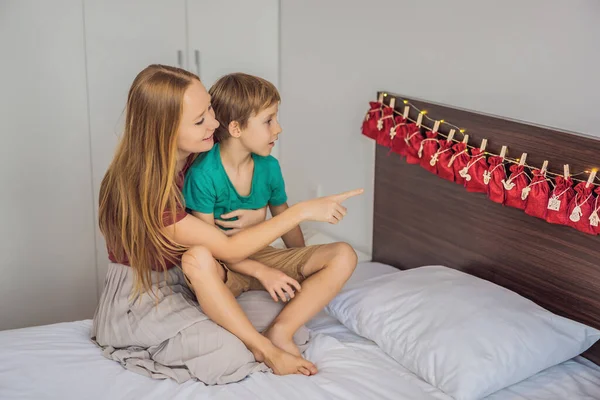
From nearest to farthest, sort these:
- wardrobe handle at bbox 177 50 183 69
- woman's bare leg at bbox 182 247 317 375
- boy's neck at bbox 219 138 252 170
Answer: woman's bare leg at bbox 182 247 317 375
boy's neck at bbox 219 138 252 170
wardrobe handle at bbox 177 50 183 69

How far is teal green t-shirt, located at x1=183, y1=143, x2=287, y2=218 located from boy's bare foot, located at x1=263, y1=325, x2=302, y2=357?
1.12 ft

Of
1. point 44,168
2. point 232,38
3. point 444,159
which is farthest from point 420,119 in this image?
point 44,168

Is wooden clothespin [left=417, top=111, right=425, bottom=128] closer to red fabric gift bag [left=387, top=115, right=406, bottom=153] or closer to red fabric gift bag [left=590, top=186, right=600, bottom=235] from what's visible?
red fabric gift bag [left=387, top=115, right=406, bottom=153]

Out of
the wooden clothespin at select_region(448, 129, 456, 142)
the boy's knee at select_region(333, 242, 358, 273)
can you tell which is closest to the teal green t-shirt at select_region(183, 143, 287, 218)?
the boy's knee at select_region(333, 242, 358, 273)

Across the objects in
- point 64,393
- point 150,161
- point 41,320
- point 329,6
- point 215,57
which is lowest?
point 41,320

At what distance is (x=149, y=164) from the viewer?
1751 millimetres

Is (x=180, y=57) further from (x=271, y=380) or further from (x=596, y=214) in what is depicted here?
(x=596, y=214)

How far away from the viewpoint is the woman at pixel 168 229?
5.73ft

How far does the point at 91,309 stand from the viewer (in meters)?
2.84

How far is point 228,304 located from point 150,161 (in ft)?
1.28

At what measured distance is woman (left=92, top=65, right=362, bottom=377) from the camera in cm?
175

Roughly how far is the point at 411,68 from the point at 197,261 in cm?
99

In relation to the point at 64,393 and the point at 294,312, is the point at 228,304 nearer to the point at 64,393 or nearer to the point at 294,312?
the point at 294,312

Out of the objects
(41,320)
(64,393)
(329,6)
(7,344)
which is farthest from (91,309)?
(329,6)
